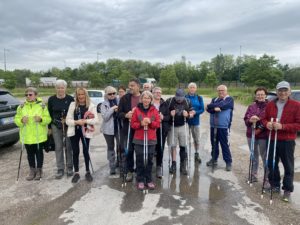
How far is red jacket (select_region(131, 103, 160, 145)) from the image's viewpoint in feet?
16.1

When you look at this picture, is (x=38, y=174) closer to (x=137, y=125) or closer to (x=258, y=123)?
(x=137, y=125)

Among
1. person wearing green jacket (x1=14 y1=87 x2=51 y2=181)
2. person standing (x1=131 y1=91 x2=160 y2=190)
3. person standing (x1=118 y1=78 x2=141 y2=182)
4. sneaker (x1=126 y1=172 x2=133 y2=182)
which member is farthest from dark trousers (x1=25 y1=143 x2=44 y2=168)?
person standing (x1=131 y1=91 x2=160 y2=190)

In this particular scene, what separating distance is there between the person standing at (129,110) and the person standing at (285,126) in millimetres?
2435

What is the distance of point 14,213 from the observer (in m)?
4.08

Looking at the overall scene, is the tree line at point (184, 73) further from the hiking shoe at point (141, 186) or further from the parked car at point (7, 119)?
the hiking shoe at point (141, 186)

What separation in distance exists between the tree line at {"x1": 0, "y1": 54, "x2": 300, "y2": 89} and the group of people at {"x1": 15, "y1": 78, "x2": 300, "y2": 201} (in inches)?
992

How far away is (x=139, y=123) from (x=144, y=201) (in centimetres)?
134

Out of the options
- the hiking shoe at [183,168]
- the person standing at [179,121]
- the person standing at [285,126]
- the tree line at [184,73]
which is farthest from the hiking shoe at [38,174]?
the tree line at [184,73]

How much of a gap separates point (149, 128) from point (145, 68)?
7601 centimetres

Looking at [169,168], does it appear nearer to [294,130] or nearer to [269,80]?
[294,130]

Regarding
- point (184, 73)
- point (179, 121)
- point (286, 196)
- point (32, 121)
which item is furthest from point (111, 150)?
point (184, 73)

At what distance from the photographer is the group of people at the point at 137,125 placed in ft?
15.2

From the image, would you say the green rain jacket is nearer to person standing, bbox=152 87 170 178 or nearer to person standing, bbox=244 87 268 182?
person standing, bbox=152 87 170 178

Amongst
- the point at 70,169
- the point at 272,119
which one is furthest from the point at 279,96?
the point at 70,169
